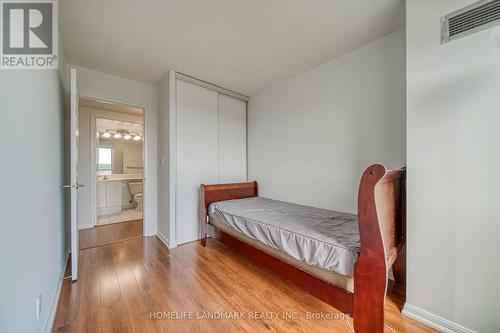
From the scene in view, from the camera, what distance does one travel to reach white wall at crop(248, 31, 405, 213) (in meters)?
1.96

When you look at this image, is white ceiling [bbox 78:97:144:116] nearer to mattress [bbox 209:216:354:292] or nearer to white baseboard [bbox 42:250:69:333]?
white baseboard [bbox 42:250:69:333]

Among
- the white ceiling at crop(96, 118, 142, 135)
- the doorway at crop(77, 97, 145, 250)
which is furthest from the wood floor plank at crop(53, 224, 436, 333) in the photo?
the white ceiling at crop(96, 118, 142, 135)

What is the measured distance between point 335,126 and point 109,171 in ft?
19.9

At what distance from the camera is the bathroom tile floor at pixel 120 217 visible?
4.02 metres

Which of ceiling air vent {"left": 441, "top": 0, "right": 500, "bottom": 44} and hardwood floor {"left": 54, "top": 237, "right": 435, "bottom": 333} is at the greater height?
ceiling air vent {"left": 441, "top": 0, "right": 500, "bottom": 44}

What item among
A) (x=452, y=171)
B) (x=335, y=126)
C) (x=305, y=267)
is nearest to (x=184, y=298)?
(x=305, y=267)

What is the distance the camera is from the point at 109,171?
5672mm

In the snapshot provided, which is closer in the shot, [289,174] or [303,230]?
[303,230]

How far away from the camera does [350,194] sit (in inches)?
89.0

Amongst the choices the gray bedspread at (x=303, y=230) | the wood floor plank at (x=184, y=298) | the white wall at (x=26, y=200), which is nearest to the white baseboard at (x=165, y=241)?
the wood floor plank at (x=184, y=298)

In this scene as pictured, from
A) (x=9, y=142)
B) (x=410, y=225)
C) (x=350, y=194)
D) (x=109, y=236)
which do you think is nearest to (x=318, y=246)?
(x=410, y=225)

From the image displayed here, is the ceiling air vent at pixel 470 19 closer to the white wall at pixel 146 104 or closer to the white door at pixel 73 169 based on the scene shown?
the white door at pixel 73 169

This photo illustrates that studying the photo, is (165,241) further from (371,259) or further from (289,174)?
(371,259)

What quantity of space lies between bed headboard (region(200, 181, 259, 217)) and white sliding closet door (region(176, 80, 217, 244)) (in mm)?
295
